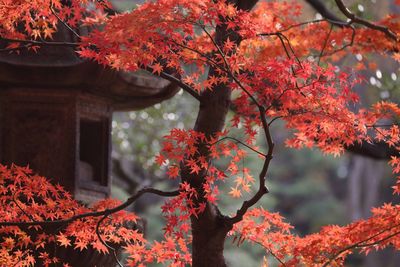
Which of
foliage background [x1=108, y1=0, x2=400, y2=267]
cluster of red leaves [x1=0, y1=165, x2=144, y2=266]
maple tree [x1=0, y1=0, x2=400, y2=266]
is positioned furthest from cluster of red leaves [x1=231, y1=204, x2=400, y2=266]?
foliage background [x1=108, y1=0, x2=400, y2=267]

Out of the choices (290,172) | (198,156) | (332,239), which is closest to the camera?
(198,156)

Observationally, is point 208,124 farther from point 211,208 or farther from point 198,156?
point 211,208

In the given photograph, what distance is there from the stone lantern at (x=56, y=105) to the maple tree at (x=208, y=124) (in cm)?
31

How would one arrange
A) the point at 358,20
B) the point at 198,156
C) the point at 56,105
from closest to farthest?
the point at 358,20, the point at 198,156, the point at 56,105

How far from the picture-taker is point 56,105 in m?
6.25

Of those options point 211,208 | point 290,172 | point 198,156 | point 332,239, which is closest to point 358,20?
point 198,156

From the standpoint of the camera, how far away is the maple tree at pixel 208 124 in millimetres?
4742

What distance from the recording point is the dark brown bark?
5.34 m

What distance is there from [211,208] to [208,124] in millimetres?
607

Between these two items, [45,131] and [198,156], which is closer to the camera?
[198,156]

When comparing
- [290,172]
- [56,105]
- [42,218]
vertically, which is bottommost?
[42,218]

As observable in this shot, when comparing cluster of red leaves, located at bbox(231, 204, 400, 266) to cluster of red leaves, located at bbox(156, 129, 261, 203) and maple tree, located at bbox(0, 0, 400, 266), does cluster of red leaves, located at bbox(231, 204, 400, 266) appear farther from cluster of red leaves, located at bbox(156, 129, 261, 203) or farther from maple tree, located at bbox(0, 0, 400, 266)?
cluster of red leaves, located at bbox(156, 129, 261, 203)

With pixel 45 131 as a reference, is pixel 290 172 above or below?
above

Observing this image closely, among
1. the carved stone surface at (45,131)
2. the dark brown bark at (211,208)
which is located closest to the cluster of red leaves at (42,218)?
the dark brown bark at (211,208)
